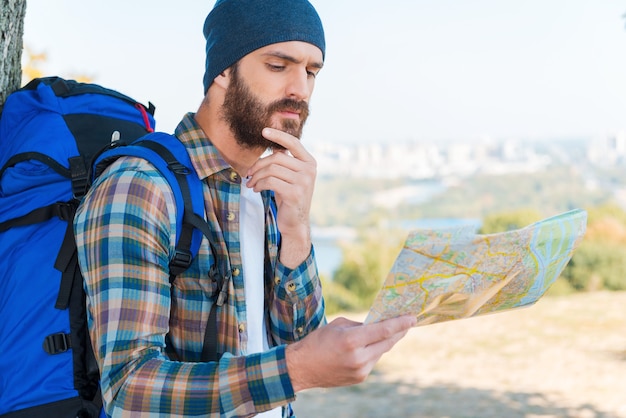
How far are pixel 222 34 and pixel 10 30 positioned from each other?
0.80m

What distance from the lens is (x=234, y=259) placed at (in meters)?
1.72

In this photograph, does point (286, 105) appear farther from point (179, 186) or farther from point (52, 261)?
point (52, 261)

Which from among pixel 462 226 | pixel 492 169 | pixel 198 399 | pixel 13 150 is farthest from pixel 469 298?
pixel 492 169

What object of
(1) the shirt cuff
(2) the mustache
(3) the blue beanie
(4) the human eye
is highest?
(3) the blue beanie

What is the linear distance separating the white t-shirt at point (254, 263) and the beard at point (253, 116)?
0.15 metres

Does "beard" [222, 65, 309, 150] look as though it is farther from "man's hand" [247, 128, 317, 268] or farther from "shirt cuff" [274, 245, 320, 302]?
"shirt cuff" [274, 245, 320, 302]

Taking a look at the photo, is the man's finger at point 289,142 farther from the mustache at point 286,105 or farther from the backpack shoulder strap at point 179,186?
the backpack shoulder strap at point 179,186

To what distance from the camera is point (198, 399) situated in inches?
53.2

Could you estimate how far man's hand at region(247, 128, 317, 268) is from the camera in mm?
1701

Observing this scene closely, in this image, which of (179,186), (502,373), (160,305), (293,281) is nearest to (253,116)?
(179,186)

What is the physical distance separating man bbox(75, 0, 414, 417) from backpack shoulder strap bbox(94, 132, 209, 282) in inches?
1.0

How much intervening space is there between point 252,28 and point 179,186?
0.48 meters

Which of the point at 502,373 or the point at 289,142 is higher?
the point at 289,142

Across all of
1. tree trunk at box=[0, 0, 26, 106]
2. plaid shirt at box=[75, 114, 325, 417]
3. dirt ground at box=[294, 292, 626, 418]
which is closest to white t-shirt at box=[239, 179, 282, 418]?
plaid shirt at box=[75, 114, 325, 417]
